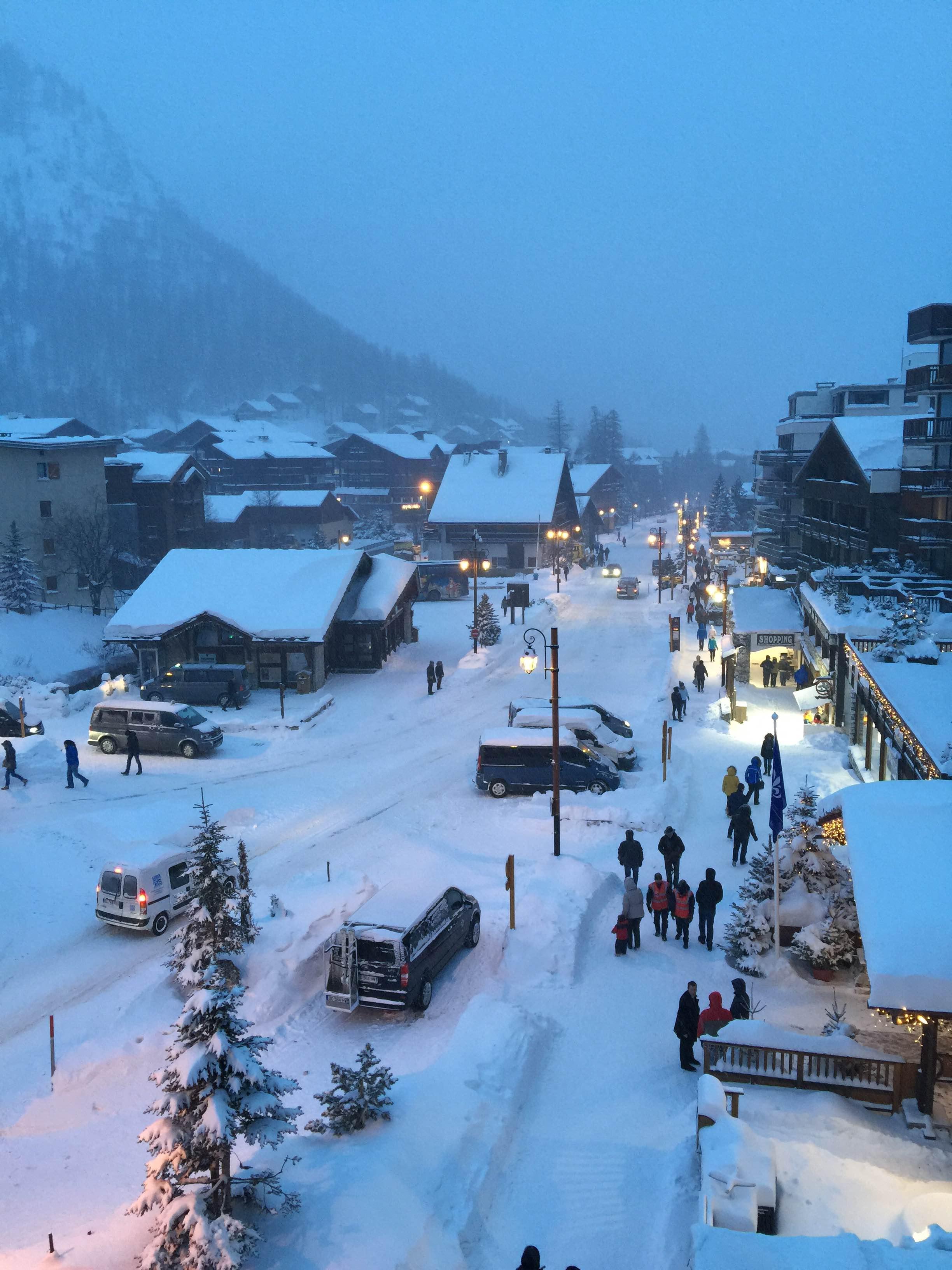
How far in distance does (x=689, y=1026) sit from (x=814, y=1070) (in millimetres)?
1608

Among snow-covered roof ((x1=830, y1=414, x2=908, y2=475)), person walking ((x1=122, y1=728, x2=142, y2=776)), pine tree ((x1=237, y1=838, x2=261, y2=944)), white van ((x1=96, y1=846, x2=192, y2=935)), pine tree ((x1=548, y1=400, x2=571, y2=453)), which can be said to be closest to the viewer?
pine tree ((x1=237, y1=838, x2=261, y2=944))

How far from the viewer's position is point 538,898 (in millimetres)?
17109

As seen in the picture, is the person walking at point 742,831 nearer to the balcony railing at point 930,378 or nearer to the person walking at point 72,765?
the person walking at point 72,765

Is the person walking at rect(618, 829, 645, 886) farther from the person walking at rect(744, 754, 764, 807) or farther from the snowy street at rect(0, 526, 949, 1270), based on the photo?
the person walking at rect(744, 754, 764, 807)

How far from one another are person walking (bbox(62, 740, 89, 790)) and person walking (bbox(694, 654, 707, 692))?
20.5 meters

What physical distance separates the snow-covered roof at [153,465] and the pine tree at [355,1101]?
177 feet

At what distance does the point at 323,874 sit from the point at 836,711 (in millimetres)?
17776

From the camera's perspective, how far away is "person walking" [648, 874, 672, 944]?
1612 centimetres

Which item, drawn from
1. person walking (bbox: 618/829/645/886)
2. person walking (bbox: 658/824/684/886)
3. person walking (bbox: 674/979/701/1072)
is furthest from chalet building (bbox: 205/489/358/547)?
person walking (bbox: 674/979/701/1072)

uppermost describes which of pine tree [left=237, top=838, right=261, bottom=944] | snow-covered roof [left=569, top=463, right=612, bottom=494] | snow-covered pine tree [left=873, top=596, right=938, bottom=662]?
snow-covered roof [left=569, top=463, right=612, bottom=494]

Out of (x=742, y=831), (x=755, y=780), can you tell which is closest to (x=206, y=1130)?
(x=742, y=831)

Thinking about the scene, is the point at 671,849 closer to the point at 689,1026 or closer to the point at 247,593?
the point at 689,1026

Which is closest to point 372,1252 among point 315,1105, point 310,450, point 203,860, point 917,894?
point 315,1105

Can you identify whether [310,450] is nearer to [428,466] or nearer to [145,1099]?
[428,466]
